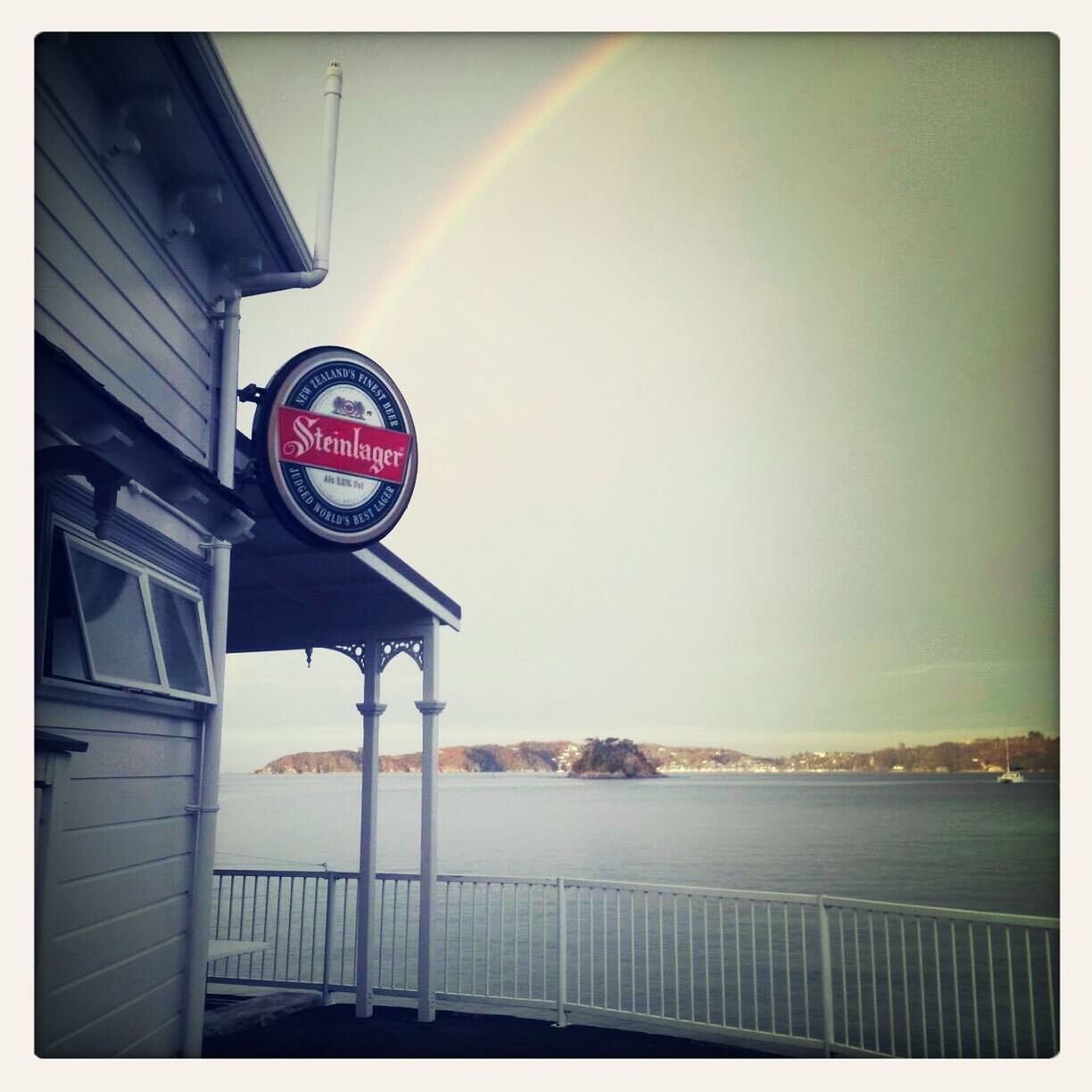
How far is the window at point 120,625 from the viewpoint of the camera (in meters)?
3.45

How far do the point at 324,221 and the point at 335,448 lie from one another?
50.3 inches

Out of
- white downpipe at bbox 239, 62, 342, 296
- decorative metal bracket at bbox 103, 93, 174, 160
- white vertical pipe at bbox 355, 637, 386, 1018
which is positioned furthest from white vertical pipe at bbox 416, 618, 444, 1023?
decorative metal bracket at bbox 103, 93, 174, 160

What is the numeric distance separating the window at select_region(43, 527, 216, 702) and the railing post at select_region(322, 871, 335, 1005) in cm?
305

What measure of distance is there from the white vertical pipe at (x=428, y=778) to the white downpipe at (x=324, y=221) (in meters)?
2.89

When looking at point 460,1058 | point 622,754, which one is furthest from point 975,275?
point 622,754

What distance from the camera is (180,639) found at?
438 cm

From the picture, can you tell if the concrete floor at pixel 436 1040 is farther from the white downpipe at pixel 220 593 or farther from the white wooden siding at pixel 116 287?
the white wooden siding at pixel 116 287

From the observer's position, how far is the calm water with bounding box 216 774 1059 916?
880 inches

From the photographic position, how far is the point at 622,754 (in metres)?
16.3

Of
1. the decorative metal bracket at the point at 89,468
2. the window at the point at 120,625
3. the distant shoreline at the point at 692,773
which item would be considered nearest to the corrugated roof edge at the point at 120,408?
the decorative metal bracket at the point at 89,468

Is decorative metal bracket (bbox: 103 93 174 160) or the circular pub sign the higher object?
decorative metal bracket (bbox: 103 93 174 160)

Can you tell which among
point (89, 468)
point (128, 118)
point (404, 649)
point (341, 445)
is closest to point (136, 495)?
point (89, 468)

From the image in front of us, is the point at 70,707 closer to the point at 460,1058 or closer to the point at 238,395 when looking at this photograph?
the point at 238,395

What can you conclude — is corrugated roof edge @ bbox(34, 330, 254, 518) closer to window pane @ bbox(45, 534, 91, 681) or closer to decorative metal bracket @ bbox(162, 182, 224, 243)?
window pane @ bbox(45, 534, 91, 681)
